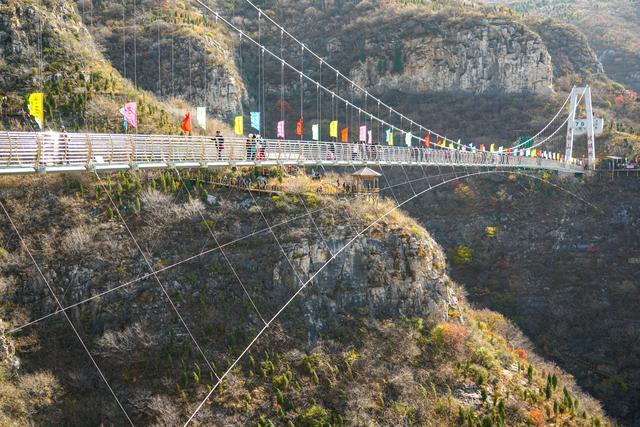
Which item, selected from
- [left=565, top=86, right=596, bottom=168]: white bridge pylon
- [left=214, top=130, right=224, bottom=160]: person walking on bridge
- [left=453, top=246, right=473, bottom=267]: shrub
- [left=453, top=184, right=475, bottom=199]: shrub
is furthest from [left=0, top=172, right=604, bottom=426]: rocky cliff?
[left=565, top=86, right=596, bottom=168]: white bridge pylon

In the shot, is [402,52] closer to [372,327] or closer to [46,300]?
[372,327]

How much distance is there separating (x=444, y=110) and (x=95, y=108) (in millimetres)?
43682

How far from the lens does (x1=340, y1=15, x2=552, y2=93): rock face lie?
244ft

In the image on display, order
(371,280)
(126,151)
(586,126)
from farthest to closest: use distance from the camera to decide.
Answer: (586,126)
(371,280)
(126,151)

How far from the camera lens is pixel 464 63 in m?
75.0

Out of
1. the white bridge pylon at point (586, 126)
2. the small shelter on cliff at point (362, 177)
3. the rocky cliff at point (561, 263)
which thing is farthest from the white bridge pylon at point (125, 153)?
the white bridge pylon at point (586, 126)

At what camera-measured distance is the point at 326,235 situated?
30.8 meters

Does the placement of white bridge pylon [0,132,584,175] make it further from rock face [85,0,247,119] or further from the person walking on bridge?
rock face [85,0,247,119]

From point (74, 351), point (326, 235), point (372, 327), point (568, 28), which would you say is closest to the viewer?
point (74, 351)

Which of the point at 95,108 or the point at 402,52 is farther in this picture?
the point at 402,52

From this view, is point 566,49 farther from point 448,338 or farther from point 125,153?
point 125,153

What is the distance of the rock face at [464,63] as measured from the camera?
74500mm

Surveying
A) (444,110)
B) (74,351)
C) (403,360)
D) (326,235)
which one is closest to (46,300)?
(74,351)

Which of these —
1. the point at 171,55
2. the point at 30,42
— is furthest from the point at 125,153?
the point at 171,55
